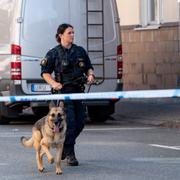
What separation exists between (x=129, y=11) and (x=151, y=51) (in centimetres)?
137

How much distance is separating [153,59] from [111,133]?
748cm

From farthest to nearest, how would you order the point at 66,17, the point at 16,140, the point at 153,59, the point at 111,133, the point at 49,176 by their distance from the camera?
the point at 153,59, the point at 66,17, the point at 111,133, the point at 16,140, the point at 49,176

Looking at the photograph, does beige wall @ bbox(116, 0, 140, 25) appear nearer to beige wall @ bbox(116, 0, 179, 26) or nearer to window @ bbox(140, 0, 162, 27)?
beige wall @ bbox(116, 0, 179, 26)

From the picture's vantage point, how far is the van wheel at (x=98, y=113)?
16016 mm

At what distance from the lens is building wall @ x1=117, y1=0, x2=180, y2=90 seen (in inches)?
806

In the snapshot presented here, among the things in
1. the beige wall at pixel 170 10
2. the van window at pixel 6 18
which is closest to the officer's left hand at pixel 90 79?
the van window at pixel 6 18

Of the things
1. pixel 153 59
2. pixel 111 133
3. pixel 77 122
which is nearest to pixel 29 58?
pixel 111 133

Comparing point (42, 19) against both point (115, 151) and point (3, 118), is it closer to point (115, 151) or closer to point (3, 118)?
point (3, 118)

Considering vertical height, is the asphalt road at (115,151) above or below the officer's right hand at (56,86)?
below

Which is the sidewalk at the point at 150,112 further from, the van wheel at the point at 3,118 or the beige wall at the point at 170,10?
the van wheel at the point at 3,118

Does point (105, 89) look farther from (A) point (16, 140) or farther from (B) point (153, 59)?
(B) point (153, 59)

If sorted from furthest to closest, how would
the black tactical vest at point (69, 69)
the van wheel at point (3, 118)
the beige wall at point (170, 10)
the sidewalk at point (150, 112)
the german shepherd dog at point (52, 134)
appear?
the beige wall at point (170, 10) → the sidewalk at point (150, 112) → the van wheel at point (3, 118) → the black tactical vest at point (69, 69) → the german shepherd dog at point (52, 134)

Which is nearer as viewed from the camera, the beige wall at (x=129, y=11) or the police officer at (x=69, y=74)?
the police officer at (x=69, y=74)

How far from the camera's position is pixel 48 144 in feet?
30.3
